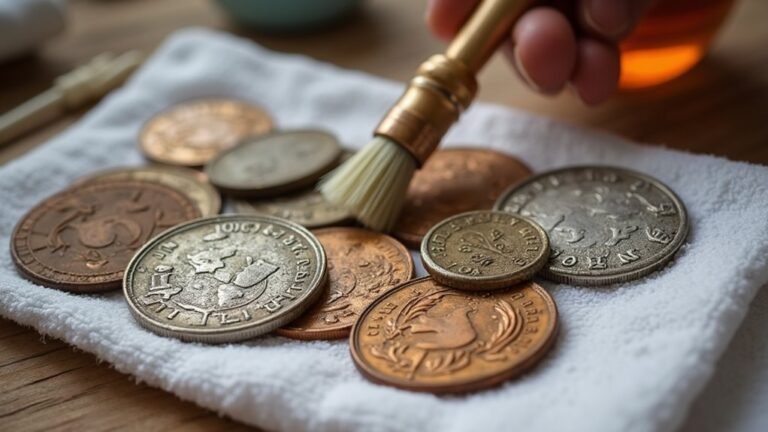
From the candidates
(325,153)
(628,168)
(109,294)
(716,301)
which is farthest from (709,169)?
(109,294)

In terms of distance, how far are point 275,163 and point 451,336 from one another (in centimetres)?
27

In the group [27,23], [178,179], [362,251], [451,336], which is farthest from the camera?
[27,23]

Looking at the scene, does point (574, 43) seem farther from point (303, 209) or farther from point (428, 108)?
point (303, 209)

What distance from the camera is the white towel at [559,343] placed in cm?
45

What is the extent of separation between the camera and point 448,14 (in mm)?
693

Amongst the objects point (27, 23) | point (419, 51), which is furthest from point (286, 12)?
point (27, 23)

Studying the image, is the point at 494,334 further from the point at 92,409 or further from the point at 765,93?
the point at 765,93

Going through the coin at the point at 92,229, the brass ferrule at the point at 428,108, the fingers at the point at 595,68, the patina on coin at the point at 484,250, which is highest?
the fingers at the point at 595,68

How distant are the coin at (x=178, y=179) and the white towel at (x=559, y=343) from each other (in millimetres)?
49

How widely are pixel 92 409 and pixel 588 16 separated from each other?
1.46 ft

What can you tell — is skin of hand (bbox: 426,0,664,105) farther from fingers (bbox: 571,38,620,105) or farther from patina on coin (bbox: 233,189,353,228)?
patina on coin (bbox: 233,189,353,228)

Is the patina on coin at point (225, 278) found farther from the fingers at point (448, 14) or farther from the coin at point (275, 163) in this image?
the fingers at point (448, 14)

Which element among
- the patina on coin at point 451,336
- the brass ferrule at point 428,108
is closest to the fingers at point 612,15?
the brass ferrule at point 428,108

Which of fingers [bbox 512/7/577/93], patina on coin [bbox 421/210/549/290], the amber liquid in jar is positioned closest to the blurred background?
the amber liquid in jar
